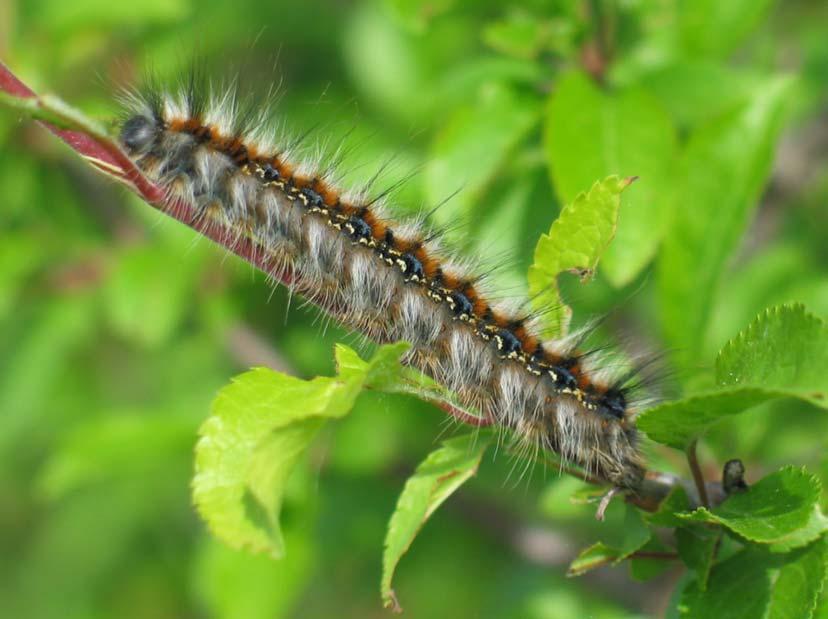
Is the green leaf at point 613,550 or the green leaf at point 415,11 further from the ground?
the green leaf at point 415,11

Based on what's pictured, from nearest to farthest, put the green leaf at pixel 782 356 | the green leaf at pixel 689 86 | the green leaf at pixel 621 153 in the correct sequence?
the green leaf at pixel 782 356, the green leaf at pixel 621 153, the green leaf at pixel 689 86

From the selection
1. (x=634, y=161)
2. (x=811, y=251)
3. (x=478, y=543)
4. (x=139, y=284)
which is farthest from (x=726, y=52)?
(x=478, y=543)

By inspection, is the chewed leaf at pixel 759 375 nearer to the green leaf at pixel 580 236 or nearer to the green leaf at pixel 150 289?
the green leaf at pixel 580 236

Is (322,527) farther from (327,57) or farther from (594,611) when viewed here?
(327,57)

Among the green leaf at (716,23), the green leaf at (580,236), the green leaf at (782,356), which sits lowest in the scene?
the green leaf at (782,356)

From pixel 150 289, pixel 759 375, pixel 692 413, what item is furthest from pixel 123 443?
pixel 759 375

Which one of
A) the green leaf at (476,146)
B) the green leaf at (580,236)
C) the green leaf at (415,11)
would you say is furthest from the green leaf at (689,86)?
the green leaf at (580,236)
